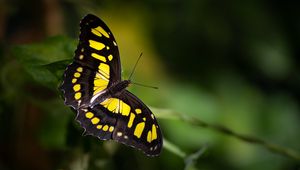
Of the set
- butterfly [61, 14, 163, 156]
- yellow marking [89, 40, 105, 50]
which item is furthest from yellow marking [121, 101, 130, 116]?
yellow marking [89, 40, 105, 50]

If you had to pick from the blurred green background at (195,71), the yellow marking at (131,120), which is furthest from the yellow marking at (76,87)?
the blurred green background at (195,71)

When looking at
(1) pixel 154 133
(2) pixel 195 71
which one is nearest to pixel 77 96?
(1) pixel 154 133

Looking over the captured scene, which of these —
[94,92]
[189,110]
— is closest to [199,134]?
[189,110]

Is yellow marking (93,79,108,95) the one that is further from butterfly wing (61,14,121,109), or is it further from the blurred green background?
the blurred green background

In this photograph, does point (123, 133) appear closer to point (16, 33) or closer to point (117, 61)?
point (117, 61)

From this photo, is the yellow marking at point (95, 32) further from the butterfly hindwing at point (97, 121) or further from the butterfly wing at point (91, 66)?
the butterfly hindwing at point (97, 121)

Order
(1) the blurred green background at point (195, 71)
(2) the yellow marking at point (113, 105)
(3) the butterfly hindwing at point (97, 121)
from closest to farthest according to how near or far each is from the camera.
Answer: (3) the butterfly hindwing at point (97, 121) < (2) the yellow marking at point (113, 105) < (1) the blurred green background at point (195, 71)

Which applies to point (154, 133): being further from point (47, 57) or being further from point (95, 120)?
point (47, 57)
